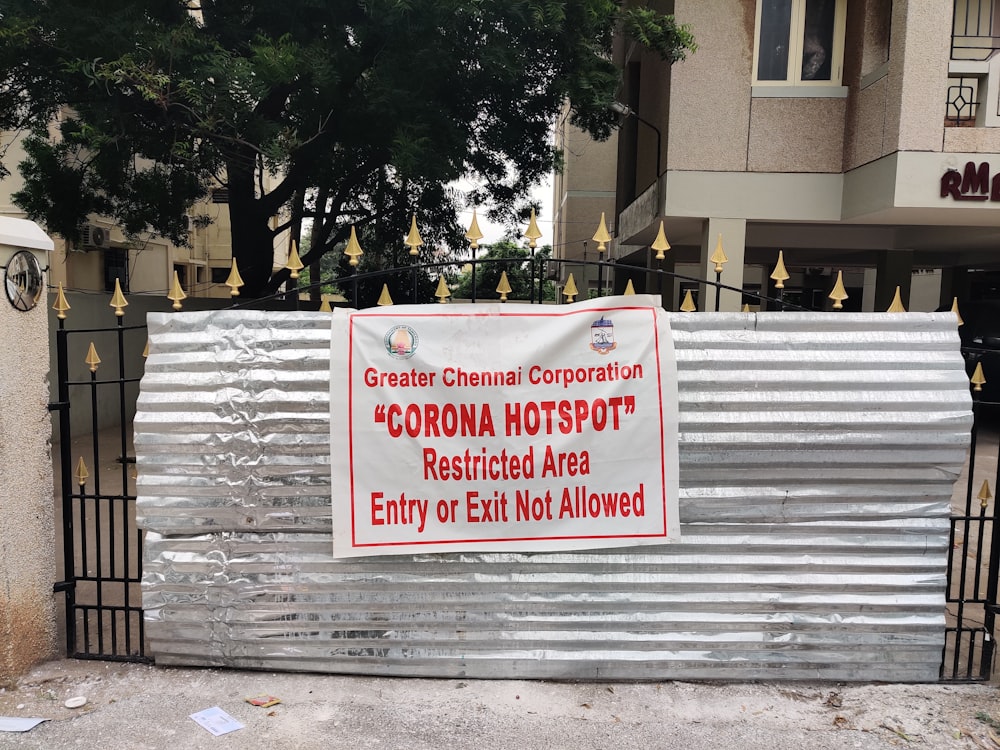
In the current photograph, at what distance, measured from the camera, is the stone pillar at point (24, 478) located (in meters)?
3.13

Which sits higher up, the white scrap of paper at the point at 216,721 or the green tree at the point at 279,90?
the green tree at the point at 279,90

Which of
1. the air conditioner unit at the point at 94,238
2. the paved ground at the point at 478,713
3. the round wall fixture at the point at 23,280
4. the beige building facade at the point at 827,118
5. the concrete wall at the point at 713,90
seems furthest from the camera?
the air conditioner unit at the point at 94,238

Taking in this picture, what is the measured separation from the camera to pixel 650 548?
10.6 feet

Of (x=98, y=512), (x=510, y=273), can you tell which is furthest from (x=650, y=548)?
(x=98, y=512)

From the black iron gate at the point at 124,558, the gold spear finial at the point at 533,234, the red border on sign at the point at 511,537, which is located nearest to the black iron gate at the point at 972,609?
the black iron gate at the point at 124,558

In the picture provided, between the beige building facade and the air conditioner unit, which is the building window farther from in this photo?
the air conditioner unit

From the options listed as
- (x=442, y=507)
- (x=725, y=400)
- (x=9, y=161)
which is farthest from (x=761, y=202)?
(x=9, y=161)

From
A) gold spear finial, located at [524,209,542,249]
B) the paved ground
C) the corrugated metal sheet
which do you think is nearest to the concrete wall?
the corrugated metal sheet

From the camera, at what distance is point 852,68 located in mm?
8875

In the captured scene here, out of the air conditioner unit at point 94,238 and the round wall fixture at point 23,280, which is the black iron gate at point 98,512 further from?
the air conditioner unit at point 94,238

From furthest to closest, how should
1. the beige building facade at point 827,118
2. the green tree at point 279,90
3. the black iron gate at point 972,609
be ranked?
the beige building facade at point 827,118, the green tree at point 279,90, the black iron gate at point 972,609

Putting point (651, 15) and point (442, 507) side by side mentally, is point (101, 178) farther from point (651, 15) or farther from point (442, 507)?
point (442, 507)

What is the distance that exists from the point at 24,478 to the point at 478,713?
234 cm

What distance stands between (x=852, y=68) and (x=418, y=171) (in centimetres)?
576
